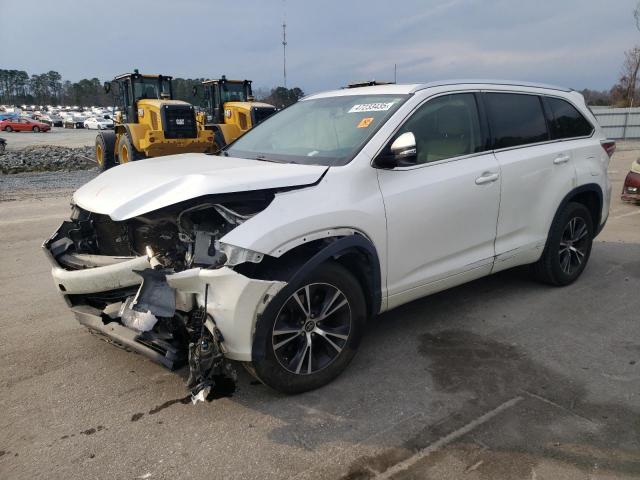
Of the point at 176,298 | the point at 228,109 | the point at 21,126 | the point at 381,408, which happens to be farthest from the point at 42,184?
the point at 21,126

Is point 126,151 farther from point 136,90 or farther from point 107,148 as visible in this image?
point 136,90

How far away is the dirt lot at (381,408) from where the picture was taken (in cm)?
278

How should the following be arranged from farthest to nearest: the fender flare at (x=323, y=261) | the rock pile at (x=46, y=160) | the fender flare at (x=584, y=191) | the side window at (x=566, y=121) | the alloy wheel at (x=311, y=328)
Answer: the rock pile at (x=46, y=160) → the side window at (x=566, y=121) → the fender flare at (x=584, y=191) → the alloy wheel at (x=311, y=328) → the fender flare at (x=323, y=261)

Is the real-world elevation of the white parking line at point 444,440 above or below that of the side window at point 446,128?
below

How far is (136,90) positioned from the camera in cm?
1493

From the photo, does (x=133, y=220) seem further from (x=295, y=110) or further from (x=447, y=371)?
(x=447, y=371)

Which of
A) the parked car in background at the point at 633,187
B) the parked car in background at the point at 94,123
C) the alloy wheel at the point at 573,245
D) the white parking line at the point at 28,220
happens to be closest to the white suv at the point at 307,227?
the alloy wheel at the point at 573,245

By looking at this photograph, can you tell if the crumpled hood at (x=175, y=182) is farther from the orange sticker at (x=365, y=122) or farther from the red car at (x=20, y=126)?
the red car at (x=20, y=126)

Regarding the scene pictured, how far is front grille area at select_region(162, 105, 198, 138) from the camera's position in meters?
13.6

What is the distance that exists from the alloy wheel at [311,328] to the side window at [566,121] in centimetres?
298

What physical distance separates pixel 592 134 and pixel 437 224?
2.63 m

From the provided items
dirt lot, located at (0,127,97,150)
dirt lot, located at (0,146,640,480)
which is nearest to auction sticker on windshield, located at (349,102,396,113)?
dirt lot, located at (0,146,640,480)

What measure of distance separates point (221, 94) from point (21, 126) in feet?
125

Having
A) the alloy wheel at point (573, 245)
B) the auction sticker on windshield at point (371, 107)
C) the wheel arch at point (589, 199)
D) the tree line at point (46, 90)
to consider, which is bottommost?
the alloy wheel at point (573, 245)
